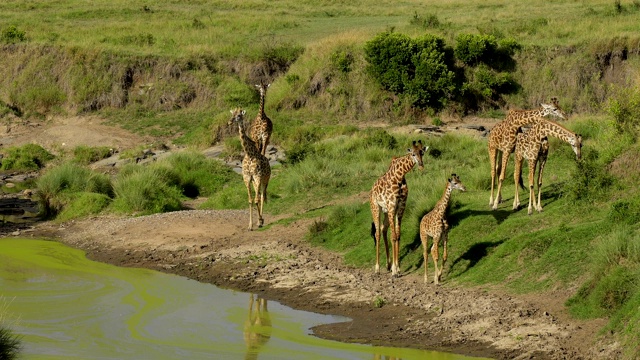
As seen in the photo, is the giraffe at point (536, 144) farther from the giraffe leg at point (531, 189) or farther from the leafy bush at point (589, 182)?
the leafy bush at point (589, 182)

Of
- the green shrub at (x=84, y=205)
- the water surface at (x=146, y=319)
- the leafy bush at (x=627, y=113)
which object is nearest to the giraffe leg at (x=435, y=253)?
the water surface at (x=146, y=319)

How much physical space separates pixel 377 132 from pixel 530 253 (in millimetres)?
17963

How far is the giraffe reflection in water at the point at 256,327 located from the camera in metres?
17.0

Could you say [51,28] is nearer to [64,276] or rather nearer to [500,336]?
[64,276]

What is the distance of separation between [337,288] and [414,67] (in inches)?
944

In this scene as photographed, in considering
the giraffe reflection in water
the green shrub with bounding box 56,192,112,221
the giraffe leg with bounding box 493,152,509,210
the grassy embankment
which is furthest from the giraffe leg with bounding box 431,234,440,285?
the green shrub with bounding box 56,192,112,221

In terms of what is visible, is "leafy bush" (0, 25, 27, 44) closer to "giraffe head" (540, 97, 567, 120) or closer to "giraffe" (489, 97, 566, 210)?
"giraffe" (489, 97, 566, 210)

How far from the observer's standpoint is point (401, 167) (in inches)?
770

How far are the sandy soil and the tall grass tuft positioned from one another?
1.25 m

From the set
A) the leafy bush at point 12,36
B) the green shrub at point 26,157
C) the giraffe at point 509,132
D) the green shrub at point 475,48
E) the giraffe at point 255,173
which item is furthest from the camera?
the leafy bush at point 12,36

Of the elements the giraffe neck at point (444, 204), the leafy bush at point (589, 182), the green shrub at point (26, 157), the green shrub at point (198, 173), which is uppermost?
the giraffe neck at point (444, 204)

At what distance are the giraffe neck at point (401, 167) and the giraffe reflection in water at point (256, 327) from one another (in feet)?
11.0

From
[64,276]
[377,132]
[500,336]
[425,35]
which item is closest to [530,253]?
[500,336]

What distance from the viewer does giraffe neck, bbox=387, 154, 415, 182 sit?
19500 mm
